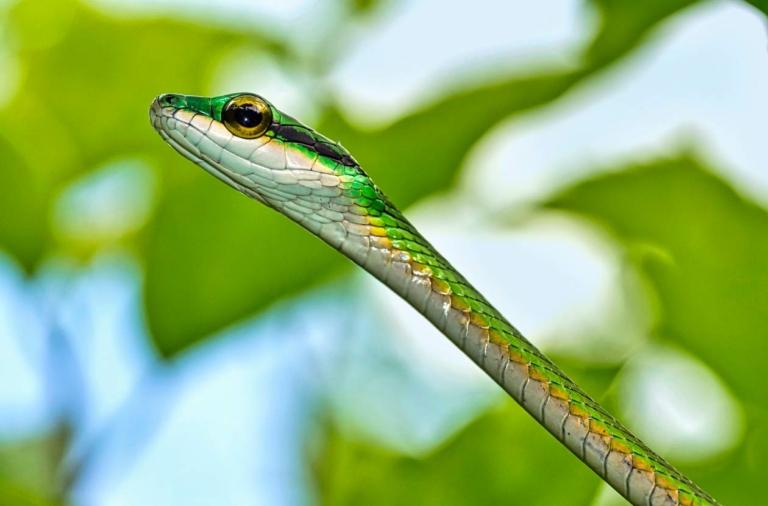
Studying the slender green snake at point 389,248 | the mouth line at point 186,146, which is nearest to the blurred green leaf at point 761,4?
the slender green snake at point 389,248

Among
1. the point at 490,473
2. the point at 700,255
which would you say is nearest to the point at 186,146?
the point at 490,473

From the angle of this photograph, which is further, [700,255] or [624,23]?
[700,255]

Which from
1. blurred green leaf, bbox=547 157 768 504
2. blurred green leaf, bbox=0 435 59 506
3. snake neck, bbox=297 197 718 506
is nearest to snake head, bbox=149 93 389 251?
snake neck, bbox=297 197 718 506

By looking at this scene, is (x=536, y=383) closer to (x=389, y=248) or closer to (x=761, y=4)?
(x=389, y=248)

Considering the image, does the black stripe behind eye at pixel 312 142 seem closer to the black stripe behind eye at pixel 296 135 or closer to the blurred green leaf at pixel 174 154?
the black stripe behind eye at pixel 296 135

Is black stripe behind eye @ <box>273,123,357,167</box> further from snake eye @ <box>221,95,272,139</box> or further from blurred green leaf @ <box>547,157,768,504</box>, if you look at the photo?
blurred green leaf @ <box>547,157,768,504</box>

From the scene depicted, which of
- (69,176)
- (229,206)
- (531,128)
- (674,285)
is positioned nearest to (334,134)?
(229,206)

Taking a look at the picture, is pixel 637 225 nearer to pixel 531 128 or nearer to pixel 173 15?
pixel 531 128
